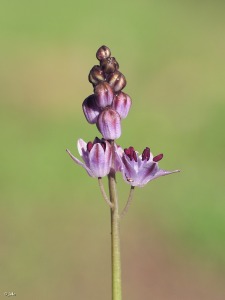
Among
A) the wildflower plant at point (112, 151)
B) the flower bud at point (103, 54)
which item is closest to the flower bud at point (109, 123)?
the wildflower plant at point (112, 151)

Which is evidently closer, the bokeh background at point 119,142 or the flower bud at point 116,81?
the flower bud at point 116,81

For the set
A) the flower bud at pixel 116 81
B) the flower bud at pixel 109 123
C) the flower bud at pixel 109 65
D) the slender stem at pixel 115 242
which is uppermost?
the flower bud at pixel 109 65

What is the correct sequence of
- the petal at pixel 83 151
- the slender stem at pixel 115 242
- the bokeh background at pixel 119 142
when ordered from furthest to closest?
1. the bokeh background at pixel 119 142
2. the petal at pixel 83 151
3. the slender stem at pixel 115 242

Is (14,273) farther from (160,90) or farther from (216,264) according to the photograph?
(160,90)

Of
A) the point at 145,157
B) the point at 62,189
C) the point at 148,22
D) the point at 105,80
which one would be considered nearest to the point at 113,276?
the point at 145,157

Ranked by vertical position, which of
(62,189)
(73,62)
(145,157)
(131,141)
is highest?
(73,62)

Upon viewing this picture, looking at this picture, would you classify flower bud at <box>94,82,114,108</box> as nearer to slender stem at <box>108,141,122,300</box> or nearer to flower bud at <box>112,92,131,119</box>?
flower bud at <box>112,92,131,119</box>

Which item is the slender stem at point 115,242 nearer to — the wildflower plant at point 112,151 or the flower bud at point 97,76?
the wildflower plant at point 112,151

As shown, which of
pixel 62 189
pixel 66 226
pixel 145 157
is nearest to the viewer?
pixel 145 157
